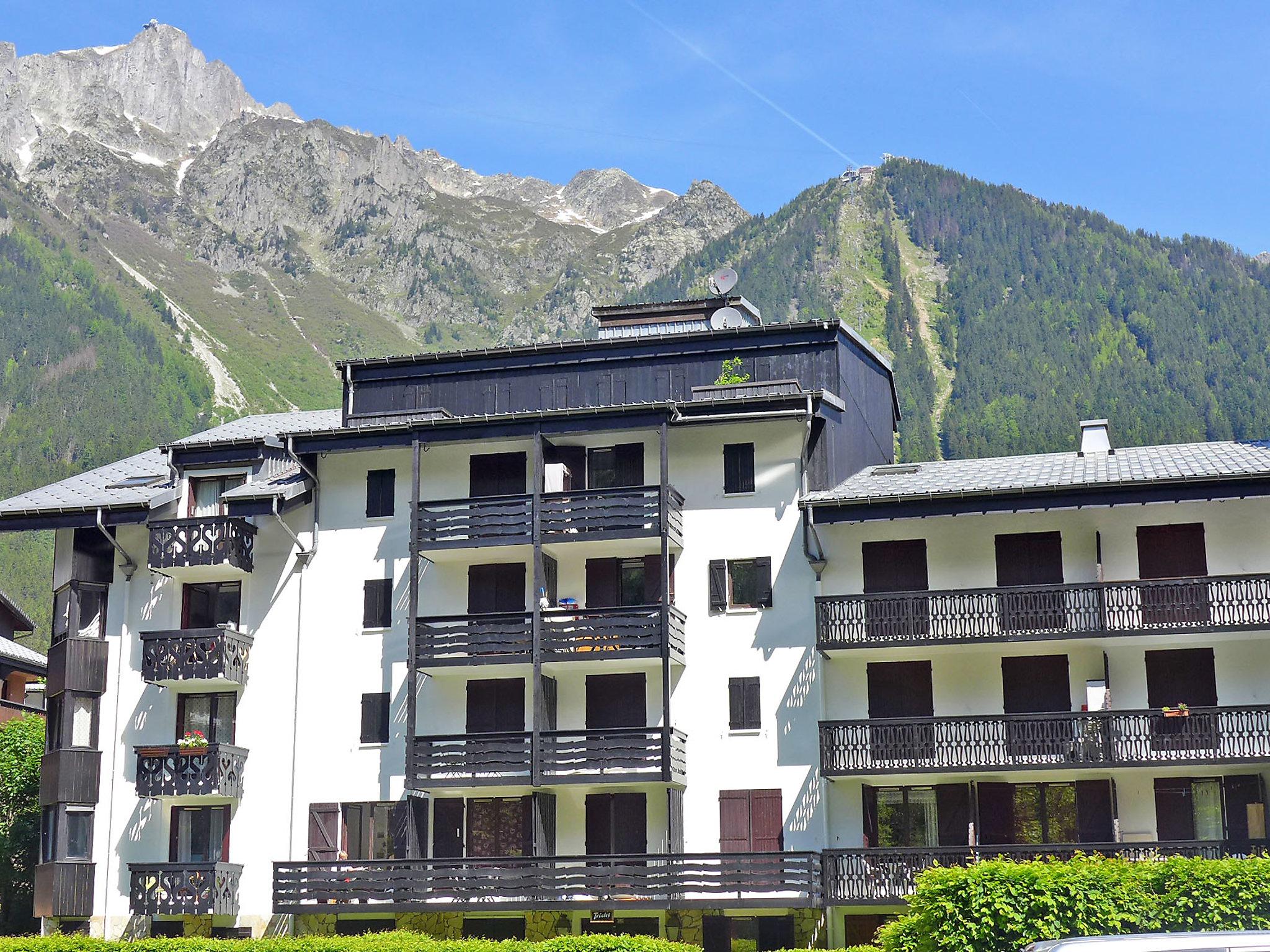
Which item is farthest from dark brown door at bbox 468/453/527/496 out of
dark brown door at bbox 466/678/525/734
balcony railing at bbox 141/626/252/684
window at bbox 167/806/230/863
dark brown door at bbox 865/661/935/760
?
window at bbox 167/806/230/863

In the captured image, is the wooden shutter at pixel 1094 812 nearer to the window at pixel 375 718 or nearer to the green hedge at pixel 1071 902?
the green hedge at pixel 1071 902

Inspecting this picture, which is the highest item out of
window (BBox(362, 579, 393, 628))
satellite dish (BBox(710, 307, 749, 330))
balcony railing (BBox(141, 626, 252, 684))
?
satellite dish (BBox(710, 307, 749, 330))

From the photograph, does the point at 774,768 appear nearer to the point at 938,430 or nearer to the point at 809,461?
the point at 809,461

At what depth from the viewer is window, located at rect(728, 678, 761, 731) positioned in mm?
46062

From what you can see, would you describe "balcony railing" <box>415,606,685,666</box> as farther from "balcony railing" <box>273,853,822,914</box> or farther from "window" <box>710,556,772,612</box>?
"balcony railing" <box>273,853,822,914</box>

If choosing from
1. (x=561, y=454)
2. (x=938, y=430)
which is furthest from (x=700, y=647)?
(x=938, y=430)

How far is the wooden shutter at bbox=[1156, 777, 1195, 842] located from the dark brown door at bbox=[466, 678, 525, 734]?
57.1 feet

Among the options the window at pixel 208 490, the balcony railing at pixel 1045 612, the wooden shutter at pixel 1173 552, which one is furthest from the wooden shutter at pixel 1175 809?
the window at pixel 208 490

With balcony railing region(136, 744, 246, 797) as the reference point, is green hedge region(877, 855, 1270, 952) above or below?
below

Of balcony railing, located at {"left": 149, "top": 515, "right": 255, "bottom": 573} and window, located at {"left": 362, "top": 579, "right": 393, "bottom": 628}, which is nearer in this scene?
balcony railing, located at {"left": 149, "top": 515, "right": 255, "bottom": 573}

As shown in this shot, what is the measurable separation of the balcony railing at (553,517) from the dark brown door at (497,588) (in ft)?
6.31

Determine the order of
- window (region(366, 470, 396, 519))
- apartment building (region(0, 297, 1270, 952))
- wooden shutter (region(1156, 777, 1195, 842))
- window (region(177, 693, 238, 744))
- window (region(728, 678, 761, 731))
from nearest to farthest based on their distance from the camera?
wooden shutter (region(1156, 777, 1195, 842)) → apartment building (region(0, 297, 1270, 952)) → window (region(728, 678, 761, 731)) → window (region(177, 693, 238, 744)) → window (region(366, 470, 396, 519))

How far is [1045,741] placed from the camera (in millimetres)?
42906

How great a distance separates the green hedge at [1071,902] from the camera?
33188 millimetres
